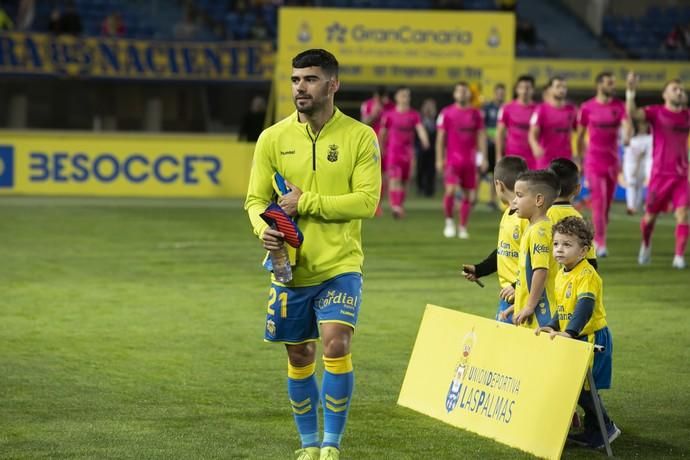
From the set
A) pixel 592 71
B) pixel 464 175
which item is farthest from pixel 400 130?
pixel 592 71

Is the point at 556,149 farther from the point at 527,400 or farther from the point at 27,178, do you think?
the point at 27,178

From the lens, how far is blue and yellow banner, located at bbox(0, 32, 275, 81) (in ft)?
96.2

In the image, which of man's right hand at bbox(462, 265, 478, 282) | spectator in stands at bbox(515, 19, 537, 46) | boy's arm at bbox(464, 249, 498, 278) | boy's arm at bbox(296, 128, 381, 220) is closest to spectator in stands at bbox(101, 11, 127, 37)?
spectator in stands at bbox(515, 19, 537, 46)

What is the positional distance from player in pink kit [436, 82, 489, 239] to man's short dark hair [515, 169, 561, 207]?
39.1ft

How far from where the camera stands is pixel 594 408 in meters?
6.60

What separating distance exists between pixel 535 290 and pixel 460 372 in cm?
74

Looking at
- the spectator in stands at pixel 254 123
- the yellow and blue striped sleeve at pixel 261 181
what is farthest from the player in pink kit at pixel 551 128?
the spectator in stands at pixel 254 123

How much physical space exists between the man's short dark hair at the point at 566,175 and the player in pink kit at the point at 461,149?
1105cm

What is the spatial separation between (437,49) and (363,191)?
69.6 ft

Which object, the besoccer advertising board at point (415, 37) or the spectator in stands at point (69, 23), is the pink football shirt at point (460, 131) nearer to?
the besoccer advertising board at point (415, 37)

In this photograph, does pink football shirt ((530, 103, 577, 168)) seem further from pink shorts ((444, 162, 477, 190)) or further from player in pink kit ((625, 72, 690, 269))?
pink shorts ((444, 162, 477, 190))

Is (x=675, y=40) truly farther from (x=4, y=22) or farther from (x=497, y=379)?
(x=497, y=379)

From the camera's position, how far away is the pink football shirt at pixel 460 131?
19344 millimetres

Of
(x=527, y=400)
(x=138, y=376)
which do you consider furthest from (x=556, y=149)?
(x=527, y=400)
